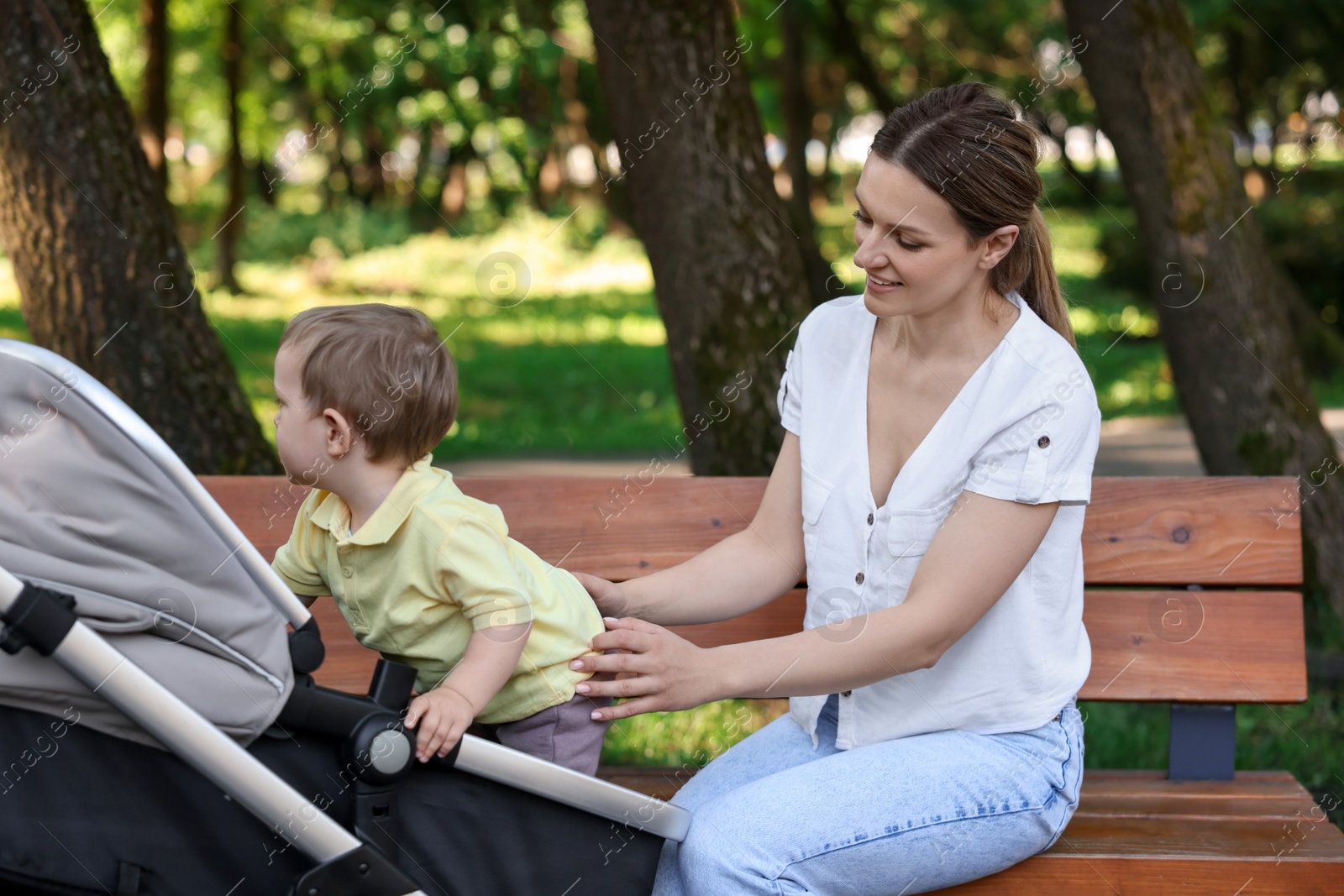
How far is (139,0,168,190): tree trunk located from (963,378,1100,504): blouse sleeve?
11352 millimetres

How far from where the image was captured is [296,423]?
2064mm

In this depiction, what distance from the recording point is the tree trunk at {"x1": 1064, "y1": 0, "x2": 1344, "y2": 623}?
4500mm

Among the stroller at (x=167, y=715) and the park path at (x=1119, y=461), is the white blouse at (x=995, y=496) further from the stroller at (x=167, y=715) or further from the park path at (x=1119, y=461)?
the park path at (x=1119, y=461)

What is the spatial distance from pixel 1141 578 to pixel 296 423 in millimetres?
1703

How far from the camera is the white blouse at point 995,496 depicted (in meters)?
2.23

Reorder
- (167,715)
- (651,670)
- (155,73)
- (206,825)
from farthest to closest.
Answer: (155,73) < (651,670) < (206,825) < (167,715)

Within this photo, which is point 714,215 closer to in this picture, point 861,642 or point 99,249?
point 99,249

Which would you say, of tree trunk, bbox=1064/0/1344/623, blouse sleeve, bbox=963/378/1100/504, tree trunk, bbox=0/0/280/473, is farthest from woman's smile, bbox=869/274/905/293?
tree trunk, bbox=1064/0/1344/623

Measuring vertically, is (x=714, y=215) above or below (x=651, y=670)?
above

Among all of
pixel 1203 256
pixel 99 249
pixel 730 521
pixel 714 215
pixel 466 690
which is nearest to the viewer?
pixel 466 690

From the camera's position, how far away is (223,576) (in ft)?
5.89

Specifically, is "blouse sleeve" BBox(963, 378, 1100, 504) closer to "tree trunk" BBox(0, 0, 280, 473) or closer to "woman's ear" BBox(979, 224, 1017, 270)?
"woman's ear" BBox(979, 224, 1017, 270)

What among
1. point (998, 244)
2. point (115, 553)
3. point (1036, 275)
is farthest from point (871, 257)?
point (115, 553)

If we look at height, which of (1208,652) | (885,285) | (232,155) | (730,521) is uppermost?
(232,155)
